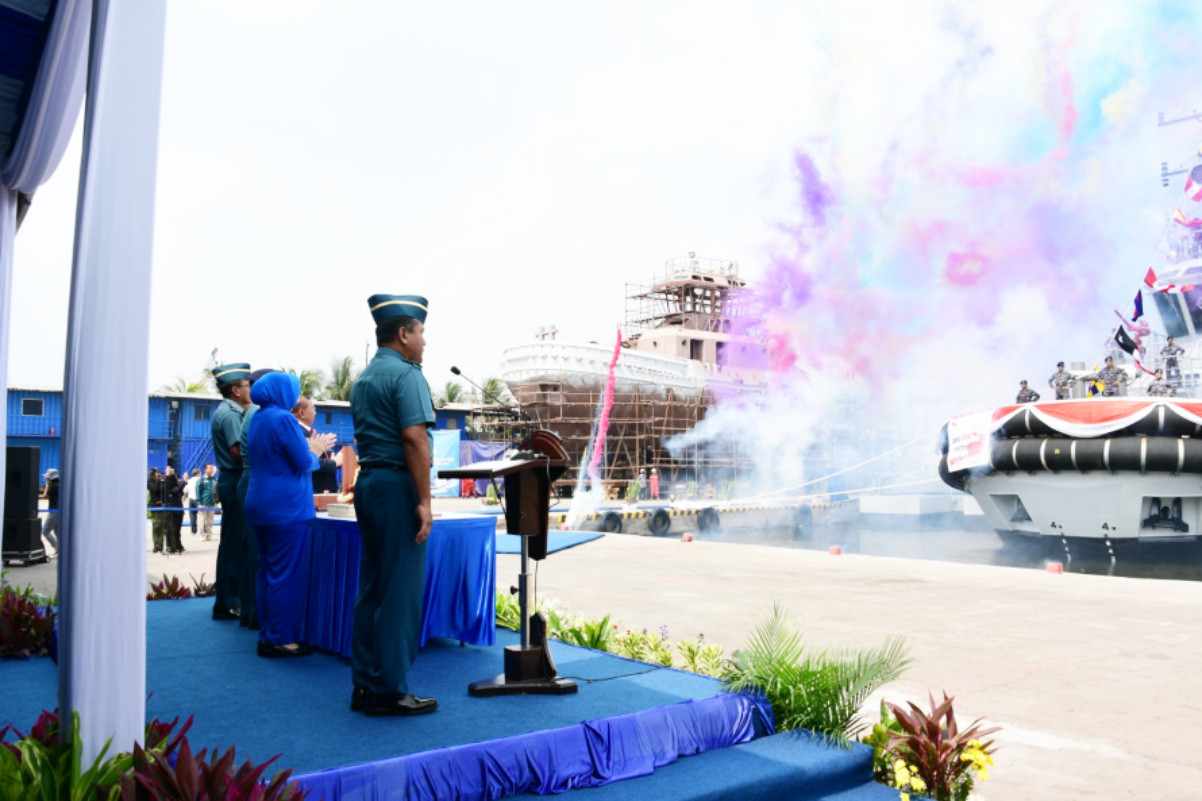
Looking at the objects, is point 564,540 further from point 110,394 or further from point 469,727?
point 110,394

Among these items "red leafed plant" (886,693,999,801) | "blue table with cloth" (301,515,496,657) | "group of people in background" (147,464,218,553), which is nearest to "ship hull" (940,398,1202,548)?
"red leafed plant" (886,693,999,801)

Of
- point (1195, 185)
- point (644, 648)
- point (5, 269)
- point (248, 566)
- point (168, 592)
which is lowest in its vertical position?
point (168, 592)

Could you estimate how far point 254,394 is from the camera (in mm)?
4980

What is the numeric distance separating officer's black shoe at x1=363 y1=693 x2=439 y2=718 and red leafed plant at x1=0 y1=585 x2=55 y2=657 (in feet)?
8.44

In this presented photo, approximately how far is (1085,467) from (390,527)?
1670cm

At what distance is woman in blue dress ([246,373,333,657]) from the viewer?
485 cm

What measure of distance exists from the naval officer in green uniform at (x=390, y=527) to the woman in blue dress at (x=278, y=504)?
125cm

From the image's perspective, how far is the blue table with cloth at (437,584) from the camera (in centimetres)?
479

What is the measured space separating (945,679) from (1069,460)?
511 inches

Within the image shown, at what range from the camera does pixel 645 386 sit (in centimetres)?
3759

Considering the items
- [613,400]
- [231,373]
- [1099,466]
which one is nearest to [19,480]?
[231,373]

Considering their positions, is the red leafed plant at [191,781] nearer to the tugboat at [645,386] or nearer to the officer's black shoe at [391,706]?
the officer's black shoe at [391,706]

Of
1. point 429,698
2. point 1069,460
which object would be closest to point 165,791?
point 429,698

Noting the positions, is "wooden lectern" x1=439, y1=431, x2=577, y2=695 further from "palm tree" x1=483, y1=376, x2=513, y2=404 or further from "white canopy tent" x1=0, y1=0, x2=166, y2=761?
"palm tree" x1=483, y1=376, x2=513, y2=404
